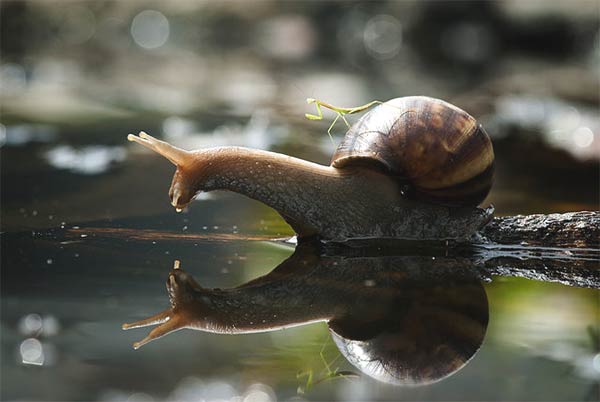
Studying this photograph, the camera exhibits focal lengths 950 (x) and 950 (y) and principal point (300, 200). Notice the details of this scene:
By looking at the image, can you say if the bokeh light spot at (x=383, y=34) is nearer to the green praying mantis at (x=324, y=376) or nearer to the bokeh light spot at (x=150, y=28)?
the bokeh light spot at (x=150, y=28)

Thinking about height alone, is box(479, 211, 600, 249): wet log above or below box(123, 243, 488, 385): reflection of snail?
below

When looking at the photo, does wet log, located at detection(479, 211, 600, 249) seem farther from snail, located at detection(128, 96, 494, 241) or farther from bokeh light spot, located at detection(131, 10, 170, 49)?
bokeh light spot, located at detection(131, 10, 170, 49)

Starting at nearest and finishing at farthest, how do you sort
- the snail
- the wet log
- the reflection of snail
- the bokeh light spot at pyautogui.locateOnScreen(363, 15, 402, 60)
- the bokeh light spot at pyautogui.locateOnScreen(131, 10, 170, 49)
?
the reflection of snail < the snail < the wet log < the bokeh light spot at pyautogui.locateOnScreen(131, 10, 170, 49) < the bokeh light spot at pyautogui.locateOnScreen(363, 15, 402, 60)

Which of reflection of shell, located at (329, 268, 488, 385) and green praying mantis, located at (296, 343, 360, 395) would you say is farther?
reflection of shell, located at (329, 268, 488, 385)

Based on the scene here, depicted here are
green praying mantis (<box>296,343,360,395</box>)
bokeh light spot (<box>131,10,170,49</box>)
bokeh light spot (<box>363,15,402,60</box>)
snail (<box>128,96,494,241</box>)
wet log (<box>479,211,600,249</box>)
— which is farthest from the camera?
bokeh light spot (<box>363,15,402,60</box>)

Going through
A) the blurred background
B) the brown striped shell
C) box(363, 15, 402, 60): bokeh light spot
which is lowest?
box(363, 15, 402, 60): bokeh light spot

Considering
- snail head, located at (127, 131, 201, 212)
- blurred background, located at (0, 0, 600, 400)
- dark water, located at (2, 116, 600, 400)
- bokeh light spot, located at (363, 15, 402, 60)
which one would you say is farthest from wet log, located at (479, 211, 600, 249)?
bokeh light spot, located at (363, 15, 402, 60)
